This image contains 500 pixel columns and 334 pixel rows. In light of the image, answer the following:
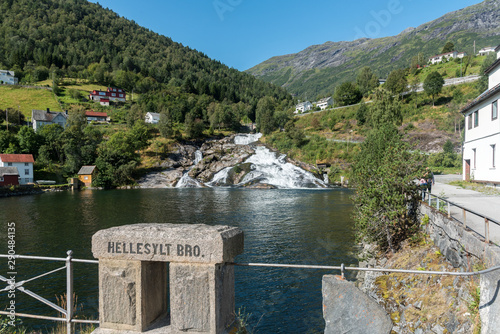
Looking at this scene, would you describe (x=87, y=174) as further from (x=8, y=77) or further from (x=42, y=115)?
(x=8, y=77)

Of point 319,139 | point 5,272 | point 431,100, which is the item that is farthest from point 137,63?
point 5,272

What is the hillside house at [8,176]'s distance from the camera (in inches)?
2253

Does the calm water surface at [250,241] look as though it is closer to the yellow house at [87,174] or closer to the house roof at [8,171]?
the house roof at [8,171]

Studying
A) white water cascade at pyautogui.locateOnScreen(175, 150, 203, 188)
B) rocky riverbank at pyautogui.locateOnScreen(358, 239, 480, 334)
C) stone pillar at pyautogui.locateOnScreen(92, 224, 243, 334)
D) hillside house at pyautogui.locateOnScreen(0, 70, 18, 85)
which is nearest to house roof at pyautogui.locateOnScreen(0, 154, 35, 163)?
white water cascade at pyautogui.locateOnScreen(175, 150, 203, 188)

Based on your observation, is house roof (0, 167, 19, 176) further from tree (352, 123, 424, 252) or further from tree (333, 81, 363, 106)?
tree (333, 81, 363, 106)

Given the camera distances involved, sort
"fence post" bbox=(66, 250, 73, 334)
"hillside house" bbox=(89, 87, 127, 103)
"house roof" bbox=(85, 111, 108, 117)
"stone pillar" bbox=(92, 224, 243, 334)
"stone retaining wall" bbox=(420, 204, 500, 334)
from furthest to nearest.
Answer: "hillside house" bbox=(89, 87, 127, 103) → "house roof" bbox=(85, 111, 108, 117) → "stone retaining wall" bbox=(420, 204, 500, 334) → "fence post" bbox=(66, 250, 73, 334) → "stone pillar" bbox=(92, 224, 243, 334)

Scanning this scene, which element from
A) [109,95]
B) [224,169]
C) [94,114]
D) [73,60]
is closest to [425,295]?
[224,169]

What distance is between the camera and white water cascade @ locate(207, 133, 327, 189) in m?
60.7

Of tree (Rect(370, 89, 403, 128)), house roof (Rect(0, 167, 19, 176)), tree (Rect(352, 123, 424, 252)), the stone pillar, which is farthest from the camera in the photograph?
house roof (Rect(0, 167, 19, 176))

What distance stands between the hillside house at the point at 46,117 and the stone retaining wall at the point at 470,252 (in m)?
106

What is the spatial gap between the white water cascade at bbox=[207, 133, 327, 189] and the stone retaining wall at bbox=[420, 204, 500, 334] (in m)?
46.9

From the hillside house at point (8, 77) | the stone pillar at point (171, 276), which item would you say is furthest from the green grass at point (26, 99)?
the stone pillar at point (171, 276)

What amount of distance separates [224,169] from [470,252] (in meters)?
63.1

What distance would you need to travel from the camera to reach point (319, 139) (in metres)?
78.5
